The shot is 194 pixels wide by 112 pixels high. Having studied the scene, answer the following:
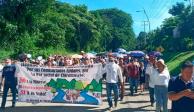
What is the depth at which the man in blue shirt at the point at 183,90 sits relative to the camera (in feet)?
24.2

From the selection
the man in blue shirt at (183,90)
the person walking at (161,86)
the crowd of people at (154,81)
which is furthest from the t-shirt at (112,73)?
the man in blue shirt at (183,90)

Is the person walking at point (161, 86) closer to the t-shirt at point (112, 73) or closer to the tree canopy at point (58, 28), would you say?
the t-shirt at point (112, 73)

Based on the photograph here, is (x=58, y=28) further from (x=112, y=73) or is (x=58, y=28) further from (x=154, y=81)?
(x=154, y=81)

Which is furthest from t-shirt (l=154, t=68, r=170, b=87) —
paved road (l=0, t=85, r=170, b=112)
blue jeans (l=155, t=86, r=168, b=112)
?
paved road (l=0, t=85, r=170, b=112)

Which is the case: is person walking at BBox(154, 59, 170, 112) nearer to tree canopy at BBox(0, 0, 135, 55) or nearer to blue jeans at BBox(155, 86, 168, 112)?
blue jeans at BBox(155, 86, 168, 112)

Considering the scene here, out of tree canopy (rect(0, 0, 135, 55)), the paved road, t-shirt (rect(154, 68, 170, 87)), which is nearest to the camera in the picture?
t-shirt (rect(154, 68, 170, 87))

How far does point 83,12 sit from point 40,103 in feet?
295

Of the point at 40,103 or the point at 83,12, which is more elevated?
the point at 83,12

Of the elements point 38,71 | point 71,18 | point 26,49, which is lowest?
point 38,71

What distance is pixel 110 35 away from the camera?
13638 cm

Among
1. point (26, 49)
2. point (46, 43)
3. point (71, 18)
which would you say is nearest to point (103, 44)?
point (71, 18)

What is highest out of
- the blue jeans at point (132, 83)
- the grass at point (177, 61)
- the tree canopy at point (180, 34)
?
the tree canopy at point (180, 34)

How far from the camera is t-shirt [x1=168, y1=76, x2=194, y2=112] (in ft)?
24.7

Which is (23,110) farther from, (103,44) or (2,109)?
(103,44)
